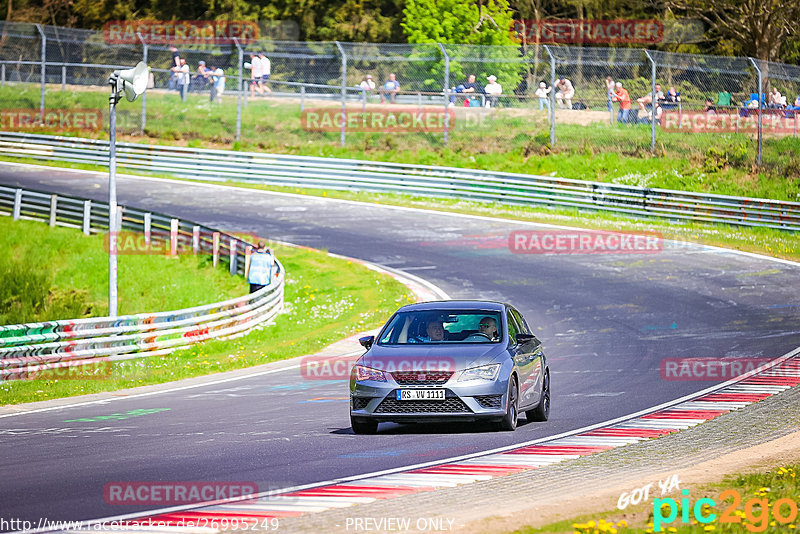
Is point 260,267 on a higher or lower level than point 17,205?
higher

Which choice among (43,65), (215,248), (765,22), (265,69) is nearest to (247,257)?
(215,248)

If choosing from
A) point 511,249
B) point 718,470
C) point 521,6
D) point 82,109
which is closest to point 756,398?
point 718,470

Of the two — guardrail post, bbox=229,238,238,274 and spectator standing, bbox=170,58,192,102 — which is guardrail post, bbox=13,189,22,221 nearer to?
spectator standing, bbox=170,58,192,102

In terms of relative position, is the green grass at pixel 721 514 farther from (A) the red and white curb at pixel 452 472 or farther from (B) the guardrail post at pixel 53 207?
(B) the guardrail post at pixel 53 207

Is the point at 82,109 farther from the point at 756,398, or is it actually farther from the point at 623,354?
the point at 756,398

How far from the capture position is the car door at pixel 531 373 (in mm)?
12516

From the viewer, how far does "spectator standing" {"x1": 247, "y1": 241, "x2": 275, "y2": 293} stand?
25.4 meters

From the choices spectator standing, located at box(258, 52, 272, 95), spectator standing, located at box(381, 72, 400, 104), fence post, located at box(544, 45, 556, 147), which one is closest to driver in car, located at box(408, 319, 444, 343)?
fence post, located at box(544, 45, 556, 147)

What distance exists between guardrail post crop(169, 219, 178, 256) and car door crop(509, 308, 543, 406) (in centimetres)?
1993

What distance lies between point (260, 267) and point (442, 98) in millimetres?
17008

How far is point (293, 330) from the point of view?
24.2 m

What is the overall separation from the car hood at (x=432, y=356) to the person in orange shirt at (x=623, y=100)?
26.0 metres

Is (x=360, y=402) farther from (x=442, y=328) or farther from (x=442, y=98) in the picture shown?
(x=442, y=98)

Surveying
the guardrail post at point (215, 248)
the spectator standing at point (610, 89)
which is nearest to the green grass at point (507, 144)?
the spectator standing at point (610, 89)
